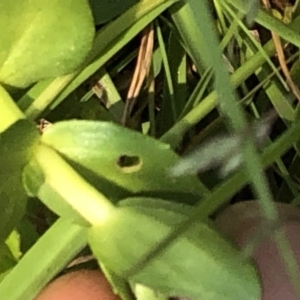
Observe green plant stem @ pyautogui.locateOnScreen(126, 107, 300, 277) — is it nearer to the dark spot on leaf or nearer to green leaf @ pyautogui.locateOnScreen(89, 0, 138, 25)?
the dark spot on leaf

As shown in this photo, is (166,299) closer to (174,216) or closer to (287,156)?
(174,216)

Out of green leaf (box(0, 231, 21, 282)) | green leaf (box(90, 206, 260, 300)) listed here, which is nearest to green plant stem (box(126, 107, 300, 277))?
green leaf (box(90, 206, 260, 300))

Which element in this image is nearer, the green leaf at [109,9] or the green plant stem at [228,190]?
the green plant stem at [228,190]

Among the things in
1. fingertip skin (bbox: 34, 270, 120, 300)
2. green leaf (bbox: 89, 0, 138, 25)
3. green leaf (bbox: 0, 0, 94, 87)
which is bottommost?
fingertip skin (bbox: 34, 270, 120, 300)

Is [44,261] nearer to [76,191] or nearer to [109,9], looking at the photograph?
[76,191]

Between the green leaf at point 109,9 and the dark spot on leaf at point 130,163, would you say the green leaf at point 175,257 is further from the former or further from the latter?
the green leaf at point 109,9

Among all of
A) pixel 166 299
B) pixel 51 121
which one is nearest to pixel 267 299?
pixel 166 299

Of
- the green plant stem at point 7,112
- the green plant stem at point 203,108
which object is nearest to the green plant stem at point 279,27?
the green plant stem at point 203,108
